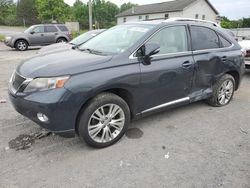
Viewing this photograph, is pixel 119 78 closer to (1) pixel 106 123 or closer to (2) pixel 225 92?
(1) pixel 106 123

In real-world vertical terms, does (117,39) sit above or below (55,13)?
below

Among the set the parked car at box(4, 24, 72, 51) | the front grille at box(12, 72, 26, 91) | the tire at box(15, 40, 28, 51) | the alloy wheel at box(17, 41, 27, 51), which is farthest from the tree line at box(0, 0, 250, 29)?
the front grille at box(12, 72, 26, 91)

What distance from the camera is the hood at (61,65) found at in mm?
3083

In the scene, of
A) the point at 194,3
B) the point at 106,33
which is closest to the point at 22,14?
the point at 194,3

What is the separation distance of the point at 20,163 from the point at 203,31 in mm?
3639

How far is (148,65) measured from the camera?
11.9 ft

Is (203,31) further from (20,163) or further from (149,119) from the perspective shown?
(20,163)

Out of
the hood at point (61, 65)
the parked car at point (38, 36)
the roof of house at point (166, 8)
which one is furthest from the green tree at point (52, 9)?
the hood at point (61, 65)

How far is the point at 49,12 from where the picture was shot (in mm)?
36500

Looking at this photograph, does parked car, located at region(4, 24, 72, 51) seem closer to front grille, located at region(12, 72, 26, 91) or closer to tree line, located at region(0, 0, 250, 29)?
front grille, located at region(12, 72, 26, 91)

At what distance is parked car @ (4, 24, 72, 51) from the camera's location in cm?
1512

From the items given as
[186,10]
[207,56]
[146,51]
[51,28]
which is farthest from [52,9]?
[146,51]

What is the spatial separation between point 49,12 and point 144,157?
3733 centimetres

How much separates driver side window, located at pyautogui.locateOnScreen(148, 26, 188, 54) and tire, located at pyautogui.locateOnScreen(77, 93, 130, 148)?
42.9 inches
